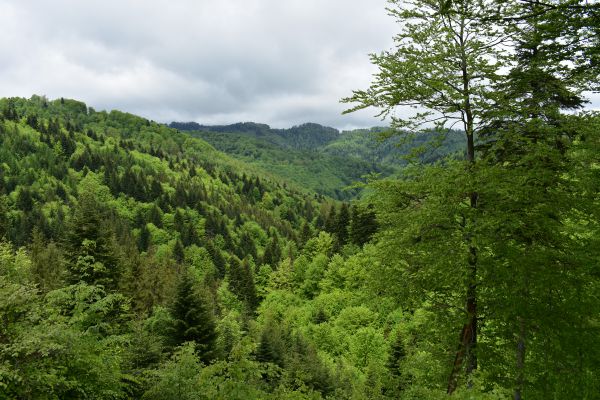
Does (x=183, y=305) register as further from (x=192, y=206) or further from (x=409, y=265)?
(x=192, y=206)

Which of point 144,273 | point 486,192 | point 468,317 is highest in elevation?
point 486,192

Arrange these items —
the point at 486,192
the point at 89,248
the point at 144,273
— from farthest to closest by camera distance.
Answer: the point at 144,273, the point at 89,248, the point at 486,192

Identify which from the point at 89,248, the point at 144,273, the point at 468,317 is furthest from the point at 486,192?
the point at 144,273

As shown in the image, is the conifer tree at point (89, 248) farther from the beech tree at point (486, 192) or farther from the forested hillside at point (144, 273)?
the beech tree at point (486, 192)

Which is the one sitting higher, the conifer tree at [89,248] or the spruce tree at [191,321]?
the conifer tree at [89,248]

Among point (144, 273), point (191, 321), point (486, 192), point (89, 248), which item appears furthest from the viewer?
point (144, 273)

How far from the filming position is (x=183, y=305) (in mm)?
26047

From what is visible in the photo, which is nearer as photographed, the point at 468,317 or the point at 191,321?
the point at 468,317

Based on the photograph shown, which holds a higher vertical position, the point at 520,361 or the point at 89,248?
the point at 89,248

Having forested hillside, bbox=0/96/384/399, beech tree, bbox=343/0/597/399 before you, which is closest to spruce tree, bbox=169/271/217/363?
forested hillside, bbox=0/96/384/399

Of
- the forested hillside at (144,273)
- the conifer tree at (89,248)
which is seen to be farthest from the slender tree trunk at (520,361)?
the conifer tree at (89,248)

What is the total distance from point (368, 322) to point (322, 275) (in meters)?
14.4

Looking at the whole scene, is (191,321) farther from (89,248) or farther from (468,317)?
(468,317)

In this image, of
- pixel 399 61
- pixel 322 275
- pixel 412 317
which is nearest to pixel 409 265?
pixel 399 61
